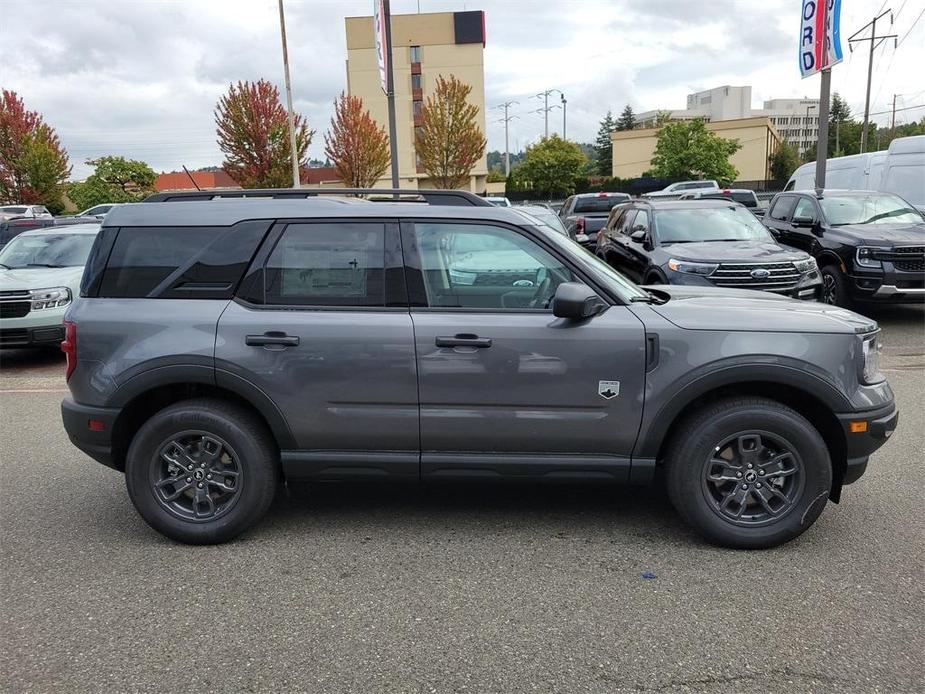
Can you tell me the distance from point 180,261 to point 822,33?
1501cm

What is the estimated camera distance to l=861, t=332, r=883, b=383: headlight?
3.80 metres

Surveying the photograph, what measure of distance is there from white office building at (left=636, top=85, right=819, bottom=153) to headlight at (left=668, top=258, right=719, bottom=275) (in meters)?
134

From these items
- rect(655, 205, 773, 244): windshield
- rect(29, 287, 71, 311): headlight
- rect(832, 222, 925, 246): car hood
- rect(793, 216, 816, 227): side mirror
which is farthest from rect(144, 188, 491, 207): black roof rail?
rect(793, 216, 816, 227): side mirror

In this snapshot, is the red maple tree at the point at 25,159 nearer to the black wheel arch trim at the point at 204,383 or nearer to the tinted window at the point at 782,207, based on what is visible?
the tinted window at the point at 782,207

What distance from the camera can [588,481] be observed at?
12.8 ft

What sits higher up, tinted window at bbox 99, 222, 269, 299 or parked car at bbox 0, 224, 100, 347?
tinted window at bbox 99, 222, 269, 299

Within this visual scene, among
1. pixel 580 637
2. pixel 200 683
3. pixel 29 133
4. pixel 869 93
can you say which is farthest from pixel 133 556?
pixel 869 93

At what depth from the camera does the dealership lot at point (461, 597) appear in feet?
9.46

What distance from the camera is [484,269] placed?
4.01 metres

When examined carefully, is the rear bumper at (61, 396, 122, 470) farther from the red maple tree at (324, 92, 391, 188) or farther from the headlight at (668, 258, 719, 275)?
the red maple tree at (324, 92, 391, 188)

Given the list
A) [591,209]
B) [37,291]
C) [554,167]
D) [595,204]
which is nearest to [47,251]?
[37,291]

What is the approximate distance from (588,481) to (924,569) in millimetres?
1634

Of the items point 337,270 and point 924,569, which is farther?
point 337,270

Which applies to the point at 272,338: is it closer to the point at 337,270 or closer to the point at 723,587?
A: the point at 337,270
